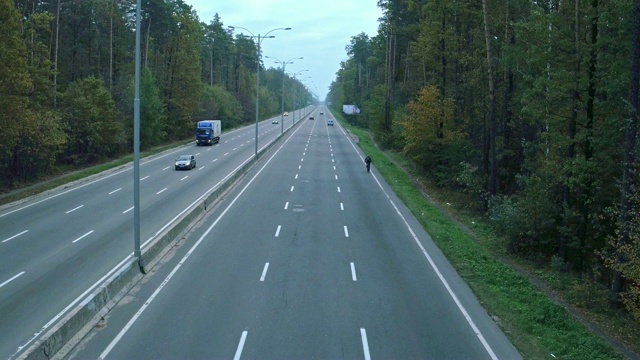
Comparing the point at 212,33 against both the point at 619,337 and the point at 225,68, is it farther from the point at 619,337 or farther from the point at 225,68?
the point at 619,337

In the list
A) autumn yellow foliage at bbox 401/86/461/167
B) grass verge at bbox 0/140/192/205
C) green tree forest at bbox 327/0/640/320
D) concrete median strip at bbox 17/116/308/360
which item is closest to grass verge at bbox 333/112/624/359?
green tree forest at bbox 327/0/640/320

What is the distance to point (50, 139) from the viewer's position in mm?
38406

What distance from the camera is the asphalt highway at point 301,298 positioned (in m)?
13.1

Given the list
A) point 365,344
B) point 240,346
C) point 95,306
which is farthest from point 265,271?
point 365,344

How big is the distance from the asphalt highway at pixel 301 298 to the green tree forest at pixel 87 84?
14.4 m

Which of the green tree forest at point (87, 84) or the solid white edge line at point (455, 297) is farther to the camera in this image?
the green tree forest at point (87, 84)

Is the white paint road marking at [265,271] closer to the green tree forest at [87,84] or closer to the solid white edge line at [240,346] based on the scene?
the solid white edge line at [240,346]

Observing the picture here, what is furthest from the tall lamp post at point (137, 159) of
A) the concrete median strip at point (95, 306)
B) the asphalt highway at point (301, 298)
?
the asphalt highway at point (301, 298)

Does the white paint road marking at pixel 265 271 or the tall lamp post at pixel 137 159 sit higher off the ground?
the tall lamp post at pixel 137 159

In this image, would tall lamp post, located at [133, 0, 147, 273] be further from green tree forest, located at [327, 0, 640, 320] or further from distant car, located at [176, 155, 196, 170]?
distant car, located at [176, 155, 196, 170]

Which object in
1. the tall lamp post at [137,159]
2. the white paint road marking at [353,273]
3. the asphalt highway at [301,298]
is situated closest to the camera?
the asphalt highway at [301,298]

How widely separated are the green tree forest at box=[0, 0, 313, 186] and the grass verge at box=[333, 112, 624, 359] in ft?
73.6

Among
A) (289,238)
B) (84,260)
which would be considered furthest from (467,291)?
(84,260)

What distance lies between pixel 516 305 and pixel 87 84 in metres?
42.2
